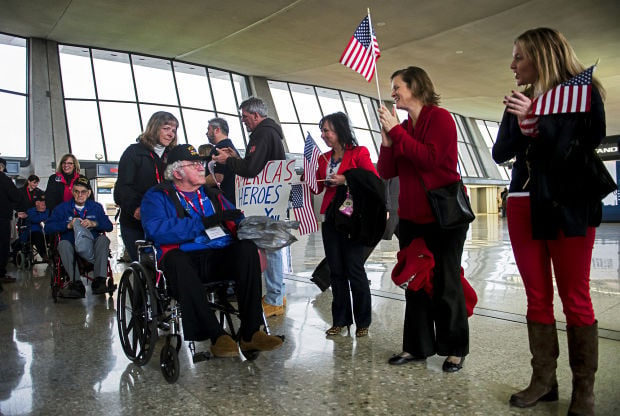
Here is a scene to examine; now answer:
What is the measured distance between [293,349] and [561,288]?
1490mm

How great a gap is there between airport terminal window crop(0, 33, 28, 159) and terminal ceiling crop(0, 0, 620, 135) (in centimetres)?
66

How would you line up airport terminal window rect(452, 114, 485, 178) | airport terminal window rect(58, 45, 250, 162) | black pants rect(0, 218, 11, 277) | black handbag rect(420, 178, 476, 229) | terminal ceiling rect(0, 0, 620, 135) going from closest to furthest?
1. black handbag rect(420, 178, 476, 229)
2. black pants rect(0, 218, 11, 277)
3. terminal ceiling rect(0, 0, 620, 135)
4. airport terminal window rect(58, 45, 250, 162)
5. airport terminal window rect(452, 114, 485, 178)

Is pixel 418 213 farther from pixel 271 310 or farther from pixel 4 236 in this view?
pixel 4 236

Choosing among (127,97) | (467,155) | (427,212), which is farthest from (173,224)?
(467,155)

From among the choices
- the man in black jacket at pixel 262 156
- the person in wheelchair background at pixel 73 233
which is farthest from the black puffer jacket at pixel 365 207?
the person in wheelchair background at pixel 73 233

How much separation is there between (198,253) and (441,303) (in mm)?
1273

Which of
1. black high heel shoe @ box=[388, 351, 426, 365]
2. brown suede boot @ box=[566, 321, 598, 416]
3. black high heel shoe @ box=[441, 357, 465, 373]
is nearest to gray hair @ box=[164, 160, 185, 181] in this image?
black high heel shoe @ box=[388, 351, 426, 365]

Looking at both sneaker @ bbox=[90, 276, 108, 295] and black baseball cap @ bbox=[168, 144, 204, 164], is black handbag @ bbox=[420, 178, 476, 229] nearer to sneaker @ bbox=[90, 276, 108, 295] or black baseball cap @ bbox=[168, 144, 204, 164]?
black baseball cap @ bbox=[168, 144, 204, 164]

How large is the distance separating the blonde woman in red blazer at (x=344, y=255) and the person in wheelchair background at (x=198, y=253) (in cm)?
59

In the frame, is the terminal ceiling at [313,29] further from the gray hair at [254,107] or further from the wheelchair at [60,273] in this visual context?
the gray hair at [254,107]

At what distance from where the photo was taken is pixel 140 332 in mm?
2588

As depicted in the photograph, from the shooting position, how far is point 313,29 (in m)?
12.3

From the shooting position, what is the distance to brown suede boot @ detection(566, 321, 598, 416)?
1785mm

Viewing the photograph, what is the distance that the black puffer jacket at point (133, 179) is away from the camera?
334 cm
